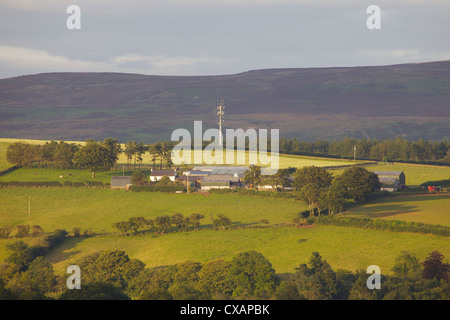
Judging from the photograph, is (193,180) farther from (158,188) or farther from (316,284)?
(316,284)

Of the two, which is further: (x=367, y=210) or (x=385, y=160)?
(x=385, y=160)

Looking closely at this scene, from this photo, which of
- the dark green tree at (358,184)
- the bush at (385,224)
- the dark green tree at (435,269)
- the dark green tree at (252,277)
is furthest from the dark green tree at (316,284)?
the dark green tree at (358,184)

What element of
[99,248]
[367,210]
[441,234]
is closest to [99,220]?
[99,248]

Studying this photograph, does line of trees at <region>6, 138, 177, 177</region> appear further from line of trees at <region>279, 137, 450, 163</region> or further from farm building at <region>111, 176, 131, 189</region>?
line of trees at <region>279, 137, 450, 163</region>

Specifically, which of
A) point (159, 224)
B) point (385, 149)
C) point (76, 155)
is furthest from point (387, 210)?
point (385, 149)

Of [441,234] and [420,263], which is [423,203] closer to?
[441,234]

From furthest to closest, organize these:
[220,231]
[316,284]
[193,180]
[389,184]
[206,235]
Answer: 1. [193,180]
2. [389,184]
3. [220,231]
4. [206,235]
5. [316,284]

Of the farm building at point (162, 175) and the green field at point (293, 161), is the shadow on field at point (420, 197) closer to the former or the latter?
the green field at point (293, 161)
